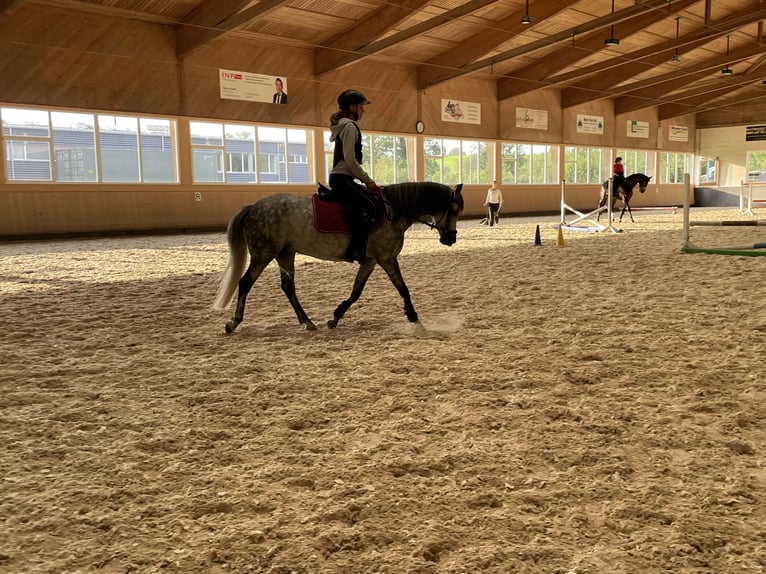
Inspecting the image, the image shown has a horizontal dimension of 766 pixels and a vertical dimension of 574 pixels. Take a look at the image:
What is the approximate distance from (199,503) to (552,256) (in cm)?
805

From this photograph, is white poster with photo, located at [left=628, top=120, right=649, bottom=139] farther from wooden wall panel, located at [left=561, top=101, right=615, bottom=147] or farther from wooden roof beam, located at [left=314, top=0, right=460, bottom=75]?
wooden roof beam, located at [left=314, top=0, right=460, bottom=75]

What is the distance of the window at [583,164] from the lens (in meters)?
26.8

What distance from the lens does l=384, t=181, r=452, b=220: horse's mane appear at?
4746 millimetres

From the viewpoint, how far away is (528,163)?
25156 mm

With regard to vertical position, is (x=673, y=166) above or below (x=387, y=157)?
above

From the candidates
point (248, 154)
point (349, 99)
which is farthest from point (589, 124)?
point (349, 99)

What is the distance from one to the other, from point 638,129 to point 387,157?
14.6 metres

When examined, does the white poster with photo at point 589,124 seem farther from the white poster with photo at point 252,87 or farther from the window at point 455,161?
the white poster with photo at point 252,87

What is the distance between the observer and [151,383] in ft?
11.3

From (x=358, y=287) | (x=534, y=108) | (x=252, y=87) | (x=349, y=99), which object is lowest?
(x=358, y=287)

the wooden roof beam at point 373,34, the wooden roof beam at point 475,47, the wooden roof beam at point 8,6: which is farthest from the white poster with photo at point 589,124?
the wooden roof beam at point 8,6

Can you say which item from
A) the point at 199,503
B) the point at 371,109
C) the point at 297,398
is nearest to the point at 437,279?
the point at 297,398

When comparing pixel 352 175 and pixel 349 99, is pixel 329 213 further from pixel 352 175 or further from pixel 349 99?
pixel 349 99

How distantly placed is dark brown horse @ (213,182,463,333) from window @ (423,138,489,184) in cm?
1688
